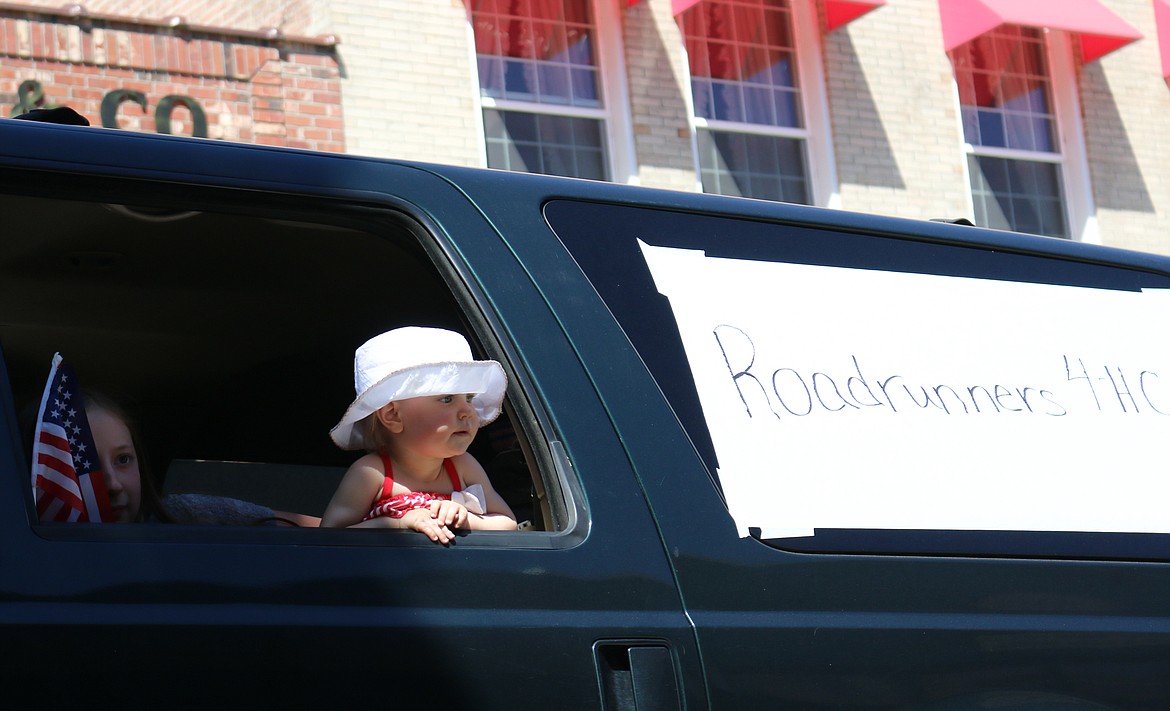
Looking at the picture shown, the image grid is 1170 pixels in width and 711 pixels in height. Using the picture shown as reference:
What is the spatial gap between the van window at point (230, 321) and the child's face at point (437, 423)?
Result: 88 mm

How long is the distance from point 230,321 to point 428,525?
1.36 meters

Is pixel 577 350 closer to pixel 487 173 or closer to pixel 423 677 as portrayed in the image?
pixel 487 173

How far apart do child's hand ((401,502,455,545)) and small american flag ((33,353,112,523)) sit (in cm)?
47

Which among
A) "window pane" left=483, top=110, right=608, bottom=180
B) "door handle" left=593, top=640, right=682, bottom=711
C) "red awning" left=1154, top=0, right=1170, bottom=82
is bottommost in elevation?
"door handle" left=593, top=640, right=682, bottom=711

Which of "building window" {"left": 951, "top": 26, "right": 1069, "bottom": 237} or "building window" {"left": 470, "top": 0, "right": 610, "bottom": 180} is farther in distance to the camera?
"building window" {"left": 951, "top": 26, "right": 1069, "bottom": 237}

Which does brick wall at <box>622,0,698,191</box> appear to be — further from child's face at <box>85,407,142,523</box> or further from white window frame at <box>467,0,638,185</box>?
child's face at <box>85,407,142,523</box>

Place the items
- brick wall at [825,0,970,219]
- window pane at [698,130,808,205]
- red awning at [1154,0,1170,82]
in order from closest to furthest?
1. window pane at [698,130,808,205]
2. brick wall at [825,0,970,219]
3. red awning at [1154,0,1170,82]

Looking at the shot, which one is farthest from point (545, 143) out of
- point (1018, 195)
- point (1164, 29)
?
point (1164, 29)

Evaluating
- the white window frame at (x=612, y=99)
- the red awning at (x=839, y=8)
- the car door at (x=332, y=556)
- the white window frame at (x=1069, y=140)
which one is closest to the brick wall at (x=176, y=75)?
the white window frame at (x=612, y=99)

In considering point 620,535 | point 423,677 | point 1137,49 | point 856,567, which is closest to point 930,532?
point 856,567

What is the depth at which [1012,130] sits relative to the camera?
12938 mm

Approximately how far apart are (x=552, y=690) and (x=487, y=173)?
884 millimetres

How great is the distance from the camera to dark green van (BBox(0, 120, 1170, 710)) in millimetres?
1735

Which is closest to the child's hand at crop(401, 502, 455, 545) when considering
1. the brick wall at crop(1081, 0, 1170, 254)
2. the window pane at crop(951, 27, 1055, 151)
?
the window pane at crop(951, 27, 1055, 151)
